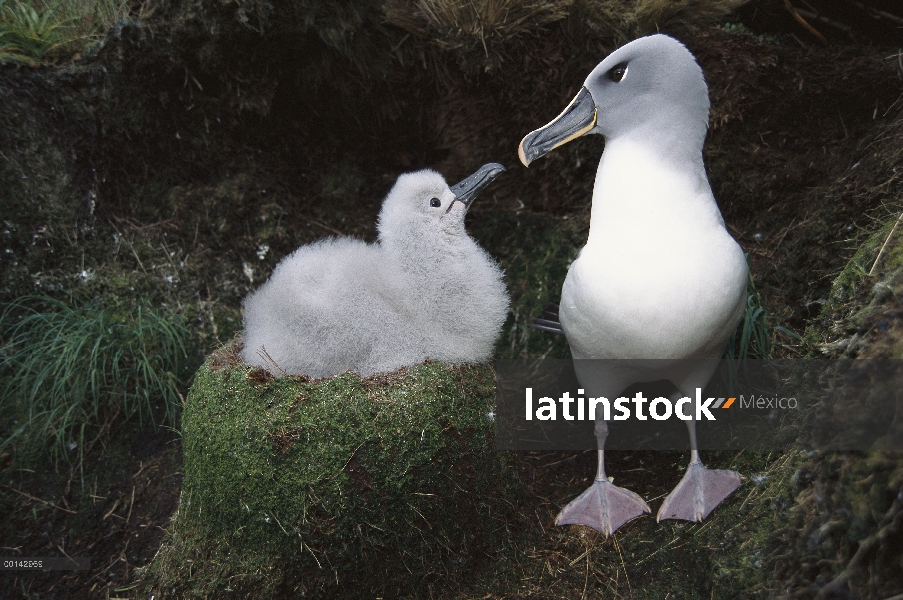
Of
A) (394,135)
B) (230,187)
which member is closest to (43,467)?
(230,187)

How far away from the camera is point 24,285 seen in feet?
12.5

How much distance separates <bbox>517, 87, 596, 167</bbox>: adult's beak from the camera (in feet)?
9.50

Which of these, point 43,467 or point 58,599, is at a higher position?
point 43,467

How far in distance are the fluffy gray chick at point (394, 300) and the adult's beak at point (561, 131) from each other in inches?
10.0

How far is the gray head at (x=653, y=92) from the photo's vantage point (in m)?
2.70

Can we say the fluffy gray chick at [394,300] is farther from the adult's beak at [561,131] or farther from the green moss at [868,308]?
the green moss at [868,308]

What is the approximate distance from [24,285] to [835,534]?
4208 millimetres

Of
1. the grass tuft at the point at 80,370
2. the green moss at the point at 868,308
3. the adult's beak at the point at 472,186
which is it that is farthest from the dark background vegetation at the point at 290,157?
the adult's beak at the point at 472,186

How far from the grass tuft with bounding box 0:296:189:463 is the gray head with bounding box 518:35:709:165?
267cm

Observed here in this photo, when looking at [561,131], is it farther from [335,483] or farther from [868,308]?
[335,483]

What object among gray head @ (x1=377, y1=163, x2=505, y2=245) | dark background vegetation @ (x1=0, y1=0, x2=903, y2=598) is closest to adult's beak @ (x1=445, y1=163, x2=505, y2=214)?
gray head @ (x1=377, y1=163, x2=505, y2=245)

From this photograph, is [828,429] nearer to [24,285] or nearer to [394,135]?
[394,135]

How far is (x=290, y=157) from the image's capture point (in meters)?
4.45

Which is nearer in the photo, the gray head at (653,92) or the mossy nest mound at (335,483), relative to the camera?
the mossy nest mound at (335,483)
